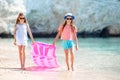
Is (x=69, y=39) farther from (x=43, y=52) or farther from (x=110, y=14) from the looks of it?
(x=110, y=14)

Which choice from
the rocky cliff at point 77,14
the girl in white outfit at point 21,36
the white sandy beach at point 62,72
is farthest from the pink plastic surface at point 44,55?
the rocky cliff at point 77,14

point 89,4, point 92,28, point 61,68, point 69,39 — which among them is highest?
point 69,39

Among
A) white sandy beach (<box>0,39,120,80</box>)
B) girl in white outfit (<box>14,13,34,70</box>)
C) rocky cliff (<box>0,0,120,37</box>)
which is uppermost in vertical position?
girl in white outfit (<box>14,13,34,70</box>)

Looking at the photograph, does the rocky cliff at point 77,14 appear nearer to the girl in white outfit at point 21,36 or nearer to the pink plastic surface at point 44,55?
the pink plastic surface at point 44,55

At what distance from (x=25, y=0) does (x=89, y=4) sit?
514 cm

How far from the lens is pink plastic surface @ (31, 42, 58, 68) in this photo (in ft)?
34.9

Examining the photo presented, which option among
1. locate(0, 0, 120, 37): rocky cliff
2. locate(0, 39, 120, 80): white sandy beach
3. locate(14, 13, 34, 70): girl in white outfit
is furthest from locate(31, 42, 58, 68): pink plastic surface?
locate(0, 0, 120, 37): rocky cliff

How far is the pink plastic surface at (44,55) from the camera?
1062 cm

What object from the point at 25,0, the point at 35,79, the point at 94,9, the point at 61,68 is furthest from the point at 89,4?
the point at 35,79

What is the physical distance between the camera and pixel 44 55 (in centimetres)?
1072

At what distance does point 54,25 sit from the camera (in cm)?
3073

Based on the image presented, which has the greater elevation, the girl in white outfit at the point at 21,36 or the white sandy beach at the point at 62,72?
the girl in white outfit at the point at 21,36

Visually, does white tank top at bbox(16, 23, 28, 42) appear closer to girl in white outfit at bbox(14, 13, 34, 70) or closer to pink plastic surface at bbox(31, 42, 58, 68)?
girl in white outfit at bbox(14, 13, 34, 70)

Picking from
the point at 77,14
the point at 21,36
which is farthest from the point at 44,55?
the point at 77,14
